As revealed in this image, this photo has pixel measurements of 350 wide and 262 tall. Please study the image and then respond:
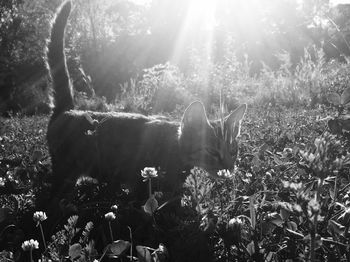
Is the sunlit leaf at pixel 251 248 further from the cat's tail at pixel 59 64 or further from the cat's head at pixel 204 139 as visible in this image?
the cat's tail at pixel 59 64

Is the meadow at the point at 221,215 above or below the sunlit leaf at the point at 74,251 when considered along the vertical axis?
below

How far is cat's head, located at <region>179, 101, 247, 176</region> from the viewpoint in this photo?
3559 millimetres

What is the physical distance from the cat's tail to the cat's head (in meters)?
1.99

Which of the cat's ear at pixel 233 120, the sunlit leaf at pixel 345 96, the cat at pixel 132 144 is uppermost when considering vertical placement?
the sunlit leaf at pixel 345 96

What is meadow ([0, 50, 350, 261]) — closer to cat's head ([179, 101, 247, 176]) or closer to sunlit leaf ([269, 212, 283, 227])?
sunlit leaf ([269, 212, 283, 227])

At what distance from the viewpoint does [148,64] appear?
3155cm

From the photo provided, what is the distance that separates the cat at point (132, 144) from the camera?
3619 mm

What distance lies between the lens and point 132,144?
4141mm

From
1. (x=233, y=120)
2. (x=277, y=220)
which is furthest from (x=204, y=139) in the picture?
(x=277, y=220)

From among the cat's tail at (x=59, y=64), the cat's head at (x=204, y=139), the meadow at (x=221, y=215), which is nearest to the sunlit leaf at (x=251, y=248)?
the meadow at (x=221, y=215)

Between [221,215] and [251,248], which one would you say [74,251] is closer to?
[251,248]

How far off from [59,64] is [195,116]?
92.7 inches

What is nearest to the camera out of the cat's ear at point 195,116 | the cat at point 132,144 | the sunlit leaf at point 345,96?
the sunlit leaf at point 345,96

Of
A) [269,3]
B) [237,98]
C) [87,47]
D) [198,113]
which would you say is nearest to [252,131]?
[198,113]
